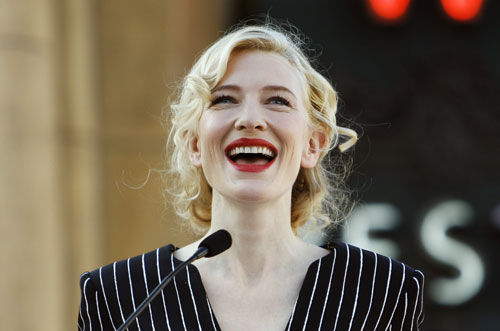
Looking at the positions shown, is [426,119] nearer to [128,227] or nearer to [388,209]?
[388,209]

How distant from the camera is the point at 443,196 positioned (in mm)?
7594

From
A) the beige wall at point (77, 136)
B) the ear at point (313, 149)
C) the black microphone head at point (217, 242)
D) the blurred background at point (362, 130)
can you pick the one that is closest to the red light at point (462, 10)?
the blurred background at point (362, 130)

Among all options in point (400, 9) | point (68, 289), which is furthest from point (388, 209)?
point (68, 289)

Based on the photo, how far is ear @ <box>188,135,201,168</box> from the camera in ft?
10.9

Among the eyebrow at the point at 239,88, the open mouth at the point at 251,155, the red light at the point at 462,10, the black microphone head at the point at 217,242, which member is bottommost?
the black microphone head at the point at 217,242

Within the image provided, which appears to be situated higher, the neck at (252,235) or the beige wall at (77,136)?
the beige wall at (77,136)

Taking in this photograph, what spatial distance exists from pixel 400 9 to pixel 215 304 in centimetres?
502

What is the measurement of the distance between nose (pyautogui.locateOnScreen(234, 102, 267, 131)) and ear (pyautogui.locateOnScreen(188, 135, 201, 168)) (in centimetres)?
27

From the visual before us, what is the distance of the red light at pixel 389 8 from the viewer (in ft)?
25.3

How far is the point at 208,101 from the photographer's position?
10.5 ft

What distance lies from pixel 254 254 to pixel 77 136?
4.40 metres

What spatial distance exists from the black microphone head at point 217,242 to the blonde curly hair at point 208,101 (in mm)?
450

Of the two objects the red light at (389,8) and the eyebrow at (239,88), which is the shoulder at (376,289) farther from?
the red light at (389,8)

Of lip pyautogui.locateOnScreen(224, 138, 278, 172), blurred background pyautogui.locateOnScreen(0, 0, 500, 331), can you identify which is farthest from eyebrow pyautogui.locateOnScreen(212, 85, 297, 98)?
blurred background pyautogui.locateOnScreen(0, 0, 500, 331)
